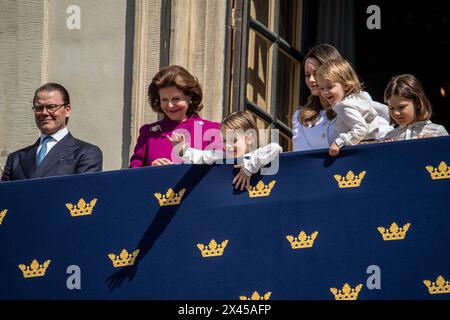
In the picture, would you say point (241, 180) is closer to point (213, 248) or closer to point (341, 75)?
point (213, 248)

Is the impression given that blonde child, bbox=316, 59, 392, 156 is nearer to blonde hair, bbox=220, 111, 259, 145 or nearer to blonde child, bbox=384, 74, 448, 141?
blonde child, bbox=384, 74, 448, 141

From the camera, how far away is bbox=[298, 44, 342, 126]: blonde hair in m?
8.91

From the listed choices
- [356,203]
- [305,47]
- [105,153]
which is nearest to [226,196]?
[356,203]

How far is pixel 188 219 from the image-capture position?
343 inches

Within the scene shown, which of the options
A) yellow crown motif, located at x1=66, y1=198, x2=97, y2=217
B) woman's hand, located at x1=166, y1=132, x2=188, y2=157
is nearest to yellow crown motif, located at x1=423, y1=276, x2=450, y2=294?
woman's hand, located at x1=166, y1=132, x2=188, y2=157

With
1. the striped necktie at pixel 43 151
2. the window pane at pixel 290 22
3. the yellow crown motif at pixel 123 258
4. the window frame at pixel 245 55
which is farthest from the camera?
the window pane at pixel 290 22

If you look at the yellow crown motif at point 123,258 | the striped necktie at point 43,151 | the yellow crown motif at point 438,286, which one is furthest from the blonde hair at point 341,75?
the striped necktie at point 43,151

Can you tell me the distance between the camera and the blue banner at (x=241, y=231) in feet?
26.5

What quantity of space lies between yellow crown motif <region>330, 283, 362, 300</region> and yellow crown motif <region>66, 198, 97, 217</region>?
1.79m

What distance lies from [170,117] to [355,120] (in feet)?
5.06

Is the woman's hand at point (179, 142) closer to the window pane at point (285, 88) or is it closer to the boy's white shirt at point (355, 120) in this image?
the boy's white shirt at point (355, 120)

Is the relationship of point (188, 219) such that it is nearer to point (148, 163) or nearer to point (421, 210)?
point (148, 163)

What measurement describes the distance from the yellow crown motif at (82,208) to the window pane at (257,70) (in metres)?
2.59

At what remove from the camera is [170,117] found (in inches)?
369
